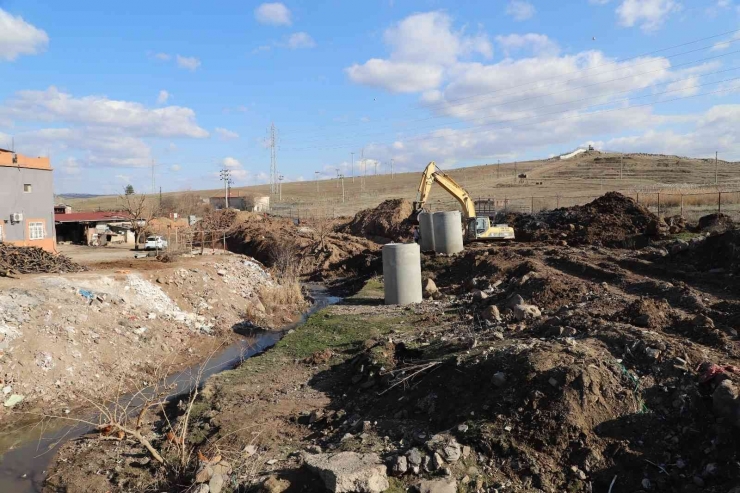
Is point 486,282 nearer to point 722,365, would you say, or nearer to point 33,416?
point 722,365

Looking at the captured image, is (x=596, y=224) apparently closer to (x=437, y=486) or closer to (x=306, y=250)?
(x=306, y=250)

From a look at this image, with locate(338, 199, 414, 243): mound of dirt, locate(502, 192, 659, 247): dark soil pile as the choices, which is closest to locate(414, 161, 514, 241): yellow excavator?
locate(502, 192, 659, 247): dark soil pile

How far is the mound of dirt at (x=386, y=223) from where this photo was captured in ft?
127

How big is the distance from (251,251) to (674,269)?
79.4 ft

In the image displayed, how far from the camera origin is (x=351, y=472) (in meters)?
6.32

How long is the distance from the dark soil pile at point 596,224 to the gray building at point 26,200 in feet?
87.2

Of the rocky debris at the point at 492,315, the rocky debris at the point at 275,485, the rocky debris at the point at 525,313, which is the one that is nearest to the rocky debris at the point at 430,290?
the rocky debris at the point at 492,315

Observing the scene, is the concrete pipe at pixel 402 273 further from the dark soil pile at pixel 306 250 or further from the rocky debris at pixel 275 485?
the rocky debris at pixel 275 485

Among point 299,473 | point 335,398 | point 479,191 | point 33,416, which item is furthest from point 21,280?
point 479,191

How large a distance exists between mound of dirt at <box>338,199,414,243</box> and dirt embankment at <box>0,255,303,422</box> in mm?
18223

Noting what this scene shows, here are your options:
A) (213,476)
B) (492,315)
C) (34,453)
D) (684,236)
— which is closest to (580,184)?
(684,236)

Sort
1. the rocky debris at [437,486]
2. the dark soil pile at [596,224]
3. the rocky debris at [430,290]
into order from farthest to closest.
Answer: the dark soil pile at [596,224] → the rocky debris at [430,290] → the rocky debris at [437,486]

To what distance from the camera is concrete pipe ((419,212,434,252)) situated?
2475 cm

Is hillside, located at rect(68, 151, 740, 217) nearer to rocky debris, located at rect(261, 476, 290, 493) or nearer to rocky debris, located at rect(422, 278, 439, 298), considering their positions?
rocky debris, located at rect(422, 278, 439, 298)
